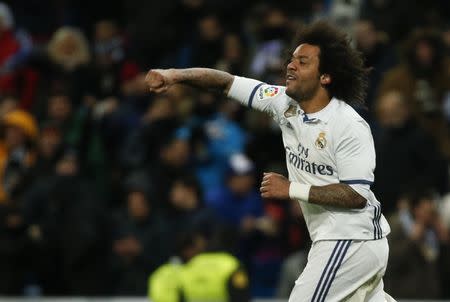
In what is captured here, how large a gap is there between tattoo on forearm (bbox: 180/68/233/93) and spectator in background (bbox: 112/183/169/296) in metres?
4.18

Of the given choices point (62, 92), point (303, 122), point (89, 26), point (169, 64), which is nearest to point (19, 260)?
point (62, 92)

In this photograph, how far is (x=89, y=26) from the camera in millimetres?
14336

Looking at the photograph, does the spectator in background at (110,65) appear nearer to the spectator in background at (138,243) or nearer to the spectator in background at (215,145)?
the spectator in background at (215,145)

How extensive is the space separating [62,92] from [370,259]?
685 cm

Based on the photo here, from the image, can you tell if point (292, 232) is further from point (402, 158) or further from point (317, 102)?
point (317, 102)

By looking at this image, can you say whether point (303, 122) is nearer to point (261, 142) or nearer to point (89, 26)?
point (261, 142)

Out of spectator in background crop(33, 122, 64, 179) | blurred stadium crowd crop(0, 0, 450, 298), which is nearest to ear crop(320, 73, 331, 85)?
blurred stadium crowd crop(0, 0, 450, 298)

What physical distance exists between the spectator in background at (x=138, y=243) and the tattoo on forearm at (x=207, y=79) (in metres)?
4.18

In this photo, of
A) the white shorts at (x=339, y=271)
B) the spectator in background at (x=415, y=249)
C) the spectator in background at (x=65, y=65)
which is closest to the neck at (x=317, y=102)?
the white shorts at (x=339, y=271)

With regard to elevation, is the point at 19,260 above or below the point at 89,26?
below

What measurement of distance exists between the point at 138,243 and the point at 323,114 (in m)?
4.71

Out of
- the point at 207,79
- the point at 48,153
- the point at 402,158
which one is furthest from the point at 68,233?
the point at 207,79

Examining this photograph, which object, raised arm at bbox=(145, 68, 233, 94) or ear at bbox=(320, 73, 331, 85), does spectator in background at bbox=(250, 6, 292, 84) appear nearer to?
raised arm at bbox=(145, 68, 233, 94)

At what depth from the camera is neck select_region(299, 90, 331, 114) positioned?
6219 mm
